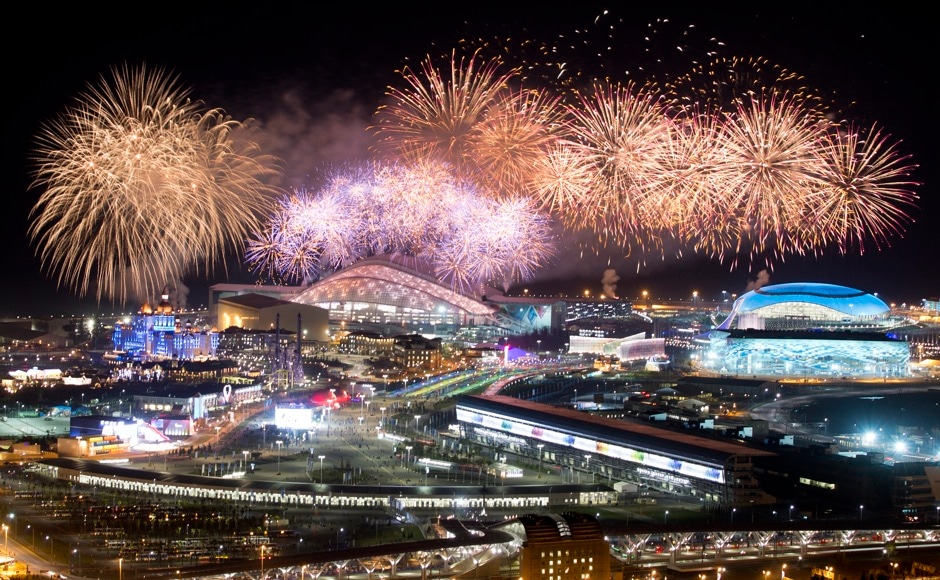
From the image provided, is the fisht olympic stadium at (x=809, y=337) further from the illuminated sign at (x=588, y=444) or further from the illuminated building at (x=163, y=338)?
the illuminated building at (x=163, y=338)

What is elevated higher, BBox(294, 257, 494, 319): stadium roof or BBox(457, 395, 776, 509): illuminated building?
BBox(294, 257, 494, 319): stadium roof

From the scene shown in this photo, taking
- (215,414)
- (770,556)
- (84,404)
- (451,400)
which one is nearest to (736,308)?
(451,400)

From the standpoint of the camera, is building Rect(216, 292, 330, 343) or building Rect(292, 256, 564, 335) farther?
building Rect(292, 256, 564, 335)

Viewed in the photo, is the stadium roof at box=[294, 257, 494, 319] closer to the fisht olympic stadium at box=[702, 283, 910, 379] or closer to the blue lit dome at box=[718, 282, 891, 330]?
the fisht olympic stadium at box=[702, 283, 910, 379]

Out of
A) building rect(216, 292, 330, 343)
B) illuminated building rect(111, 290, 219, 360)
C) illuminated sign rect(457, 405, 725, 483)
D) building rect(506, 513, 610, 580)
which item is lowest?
building rect(506, 513, 610, 580)

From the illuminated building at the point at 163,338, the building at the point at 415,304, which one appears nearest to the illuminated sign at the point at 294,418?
the illuminated building at the point at 163,338

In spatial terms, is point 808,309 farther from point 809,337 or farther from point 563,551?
point 563,551

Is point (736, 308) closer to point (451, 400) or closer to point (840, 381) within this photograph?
point (840, 381)

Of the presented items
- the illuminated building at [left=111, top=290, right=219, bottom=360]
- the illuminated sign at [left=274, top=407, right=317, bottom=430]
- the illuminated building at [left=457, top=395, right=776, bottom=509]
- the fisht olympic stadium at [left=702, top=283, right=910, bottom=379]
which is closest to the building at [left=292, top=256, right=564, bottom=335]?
the illuminated building at [left=111, top=290, right=219, bottom=360]
